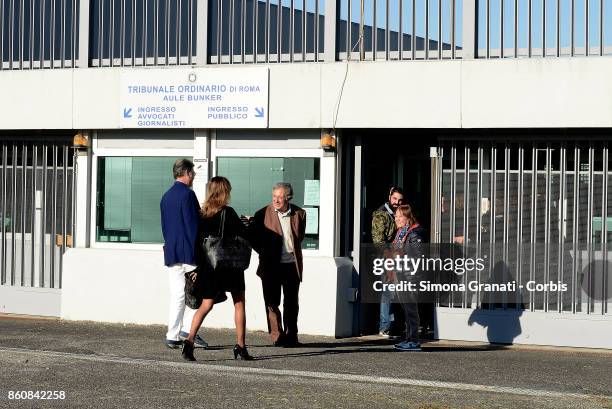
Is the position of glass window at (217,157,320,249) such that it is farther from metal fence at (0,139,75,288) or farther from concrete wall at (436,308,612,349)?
metal fence at (0,139,75,288)

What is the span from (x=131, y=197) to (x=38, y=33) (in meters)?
2.49

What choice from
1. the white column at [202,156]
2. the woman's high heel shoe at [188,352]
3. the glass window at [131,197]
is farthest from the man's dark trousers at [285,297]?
the glass window at [131,197]

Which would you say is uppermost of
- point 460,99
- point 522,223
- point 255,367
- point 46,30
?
point 46,30

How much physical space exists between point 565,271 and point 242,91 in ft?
13.8

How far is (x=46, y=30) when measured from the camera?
16031 mm

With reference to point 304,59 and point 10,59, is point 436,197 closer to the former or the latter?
point 304,59

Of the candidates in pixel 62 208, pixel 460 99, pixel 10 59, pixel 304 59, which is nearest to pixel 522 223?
pixel 460 99

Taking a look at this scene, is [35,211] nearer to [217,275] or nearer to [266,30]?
[266,30]

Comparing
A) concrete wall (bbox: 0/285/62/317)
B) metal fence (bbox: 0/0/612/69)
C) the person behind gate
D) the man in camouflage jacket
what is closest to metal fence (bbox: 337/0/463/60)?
metal fence (bbox: 0/0/612/69)

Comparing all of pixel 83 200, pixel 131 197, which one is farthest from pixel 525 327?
pixel 83 200

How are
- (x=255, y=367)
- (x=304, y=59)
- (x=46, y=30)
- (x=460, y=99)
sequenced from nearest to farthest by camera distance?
(x=255, y=367), (x=460, y=99), (x=304, y=59), (x=46, y=30)

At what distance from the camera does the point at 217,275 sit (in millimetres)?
11539

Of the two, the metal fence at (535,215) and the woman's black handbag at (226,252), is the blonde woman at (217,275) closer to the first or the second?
the woman's black handbag at (226,252)

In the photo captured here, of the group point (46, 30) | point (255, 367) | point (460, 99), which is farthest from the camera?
point (46, 30)
